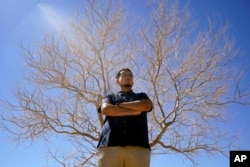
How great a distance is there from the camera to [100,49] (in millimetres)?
10359

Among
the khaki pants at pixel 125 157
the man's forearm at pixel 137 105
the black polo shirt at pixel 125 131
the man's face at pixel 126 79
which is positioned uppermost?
the man's face at pixel 126 79

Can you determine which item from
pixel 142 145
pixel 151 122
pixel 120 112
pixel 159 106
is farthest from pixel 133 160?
pixel 151 122

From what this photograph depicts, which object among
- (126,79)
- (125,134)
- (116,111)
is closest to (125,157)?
(125,134)

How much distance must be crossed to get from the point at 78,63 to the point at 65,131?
2.05 m

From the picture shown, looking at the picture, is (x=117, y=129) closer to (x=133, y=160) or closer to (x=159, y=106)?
(x=133, y=160)

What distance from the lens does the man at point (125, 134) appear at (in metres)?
2.72

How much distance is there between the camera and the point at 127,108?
2.92 m

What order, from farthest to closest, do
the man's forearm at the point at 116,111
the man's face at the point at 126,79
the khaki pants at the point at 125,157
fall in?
the man's face at the point at 126,79 < the man's forearm at the point at 116,111 < the khaki pants at the point at 125,157

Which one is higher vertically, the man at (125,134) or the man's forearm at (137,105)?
the man's forearm at (137,105)

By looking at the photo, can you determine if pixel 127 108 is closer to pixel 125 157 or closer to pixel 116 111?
Answer: pixel 116 111

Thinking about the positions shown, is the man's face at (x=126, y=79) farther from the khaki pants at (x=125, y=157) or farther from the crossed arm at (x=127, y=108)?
the khaki pants at (x=125, y=157)

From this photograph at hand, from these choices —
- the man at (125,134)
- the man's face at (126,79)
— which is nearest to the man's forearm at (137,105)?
the man at (125,134)

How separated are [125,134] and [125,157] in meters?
0.18

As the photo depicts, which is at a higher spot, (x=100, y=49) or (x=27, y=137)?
(x=100, y=49)
